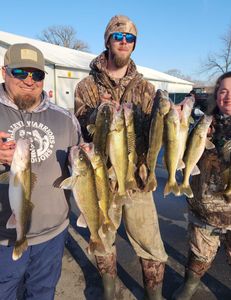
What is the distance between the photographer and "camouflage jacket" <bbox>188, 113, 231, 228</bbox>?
299 cm

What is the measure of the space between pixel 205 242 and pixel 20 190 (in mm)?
2106

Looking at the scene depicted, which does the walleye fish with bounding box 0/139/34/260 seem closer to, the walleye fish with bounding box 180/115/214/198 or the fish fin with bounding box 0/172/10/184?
the fish fin with bounding box 0/172/10/184

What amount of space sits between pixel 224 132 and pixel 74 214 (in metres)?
3.86

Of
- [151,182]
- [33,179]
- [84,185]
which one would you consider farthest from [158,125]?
[33,179]

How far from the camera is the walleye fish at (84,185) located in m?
2.40

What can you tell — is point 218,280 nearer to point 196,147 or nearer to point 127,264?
point 127,264

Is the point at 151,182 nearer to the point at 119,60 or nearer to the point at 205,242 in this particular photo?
the point at 205,242

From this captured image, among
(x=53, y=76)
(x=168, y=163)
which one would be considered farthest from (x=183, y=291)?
(x=53, y=76)

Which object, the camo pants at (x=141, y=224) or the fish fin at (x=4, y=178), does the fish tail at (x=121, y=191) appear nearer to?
the camo pants at (x=141, y=224)

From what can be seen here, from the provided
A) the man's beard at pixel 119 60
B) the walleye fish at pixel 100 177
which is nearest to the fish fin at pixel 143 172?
the walleye fish at pixel 100 177

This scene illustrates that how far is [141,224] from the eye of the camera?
3346 mm

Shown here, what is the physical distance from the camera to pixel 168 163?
2.79 m

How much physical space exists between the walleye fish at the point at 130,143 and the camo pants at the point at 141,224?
0.38 metres

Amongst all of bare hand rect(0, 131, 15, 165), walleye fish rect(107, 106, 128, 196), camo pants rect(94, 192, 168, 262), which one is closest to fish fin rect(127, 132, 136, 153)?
walleye fish rect(107, 106, 128, 196)
